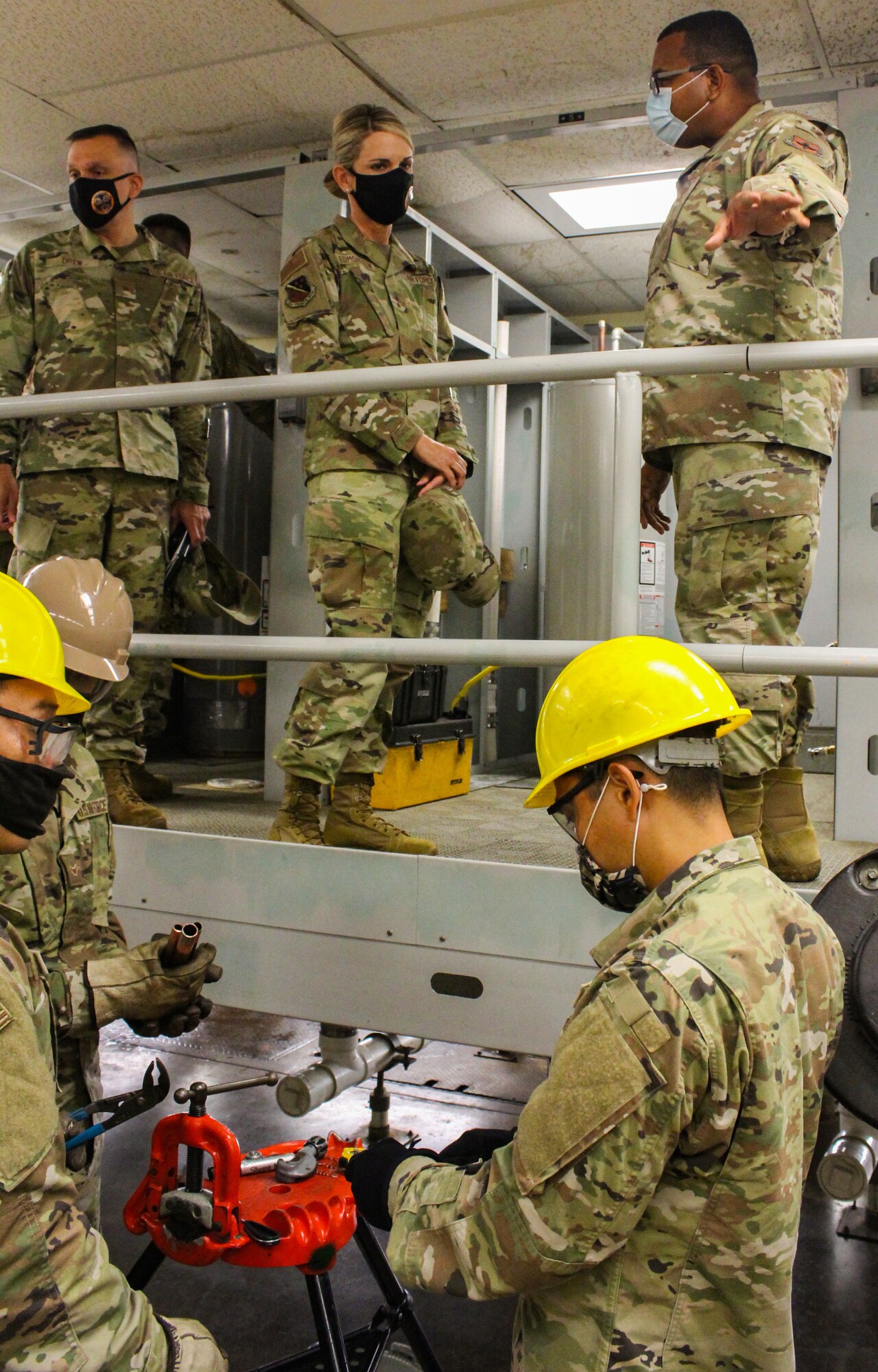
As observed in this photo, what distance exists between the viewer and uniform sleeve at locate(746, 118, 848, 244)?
6.14ft

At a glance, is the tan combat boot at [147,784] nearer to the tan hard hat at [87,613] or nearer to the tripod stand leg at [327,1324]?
the tan hard hat at [87,613]

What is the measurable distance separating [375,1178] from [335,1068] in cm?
122

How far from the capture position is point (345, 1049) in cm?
254

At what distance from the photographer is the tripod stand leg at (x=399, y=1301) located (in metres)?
2.06

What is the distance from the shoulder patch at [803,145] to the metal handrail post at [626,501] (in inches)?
23.6

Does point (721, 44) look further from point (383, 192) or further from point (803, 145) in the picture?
point (383, 192)

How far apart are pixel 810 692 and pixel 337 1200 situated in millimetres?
1429

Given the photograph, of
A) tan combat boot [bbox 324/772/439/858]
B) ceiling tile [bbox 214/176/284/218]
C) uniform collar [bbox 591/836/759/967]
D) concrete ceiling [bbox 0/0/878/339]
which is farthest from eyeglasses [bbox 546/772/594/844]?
ceiling tile [bbox 214/176/284/218]

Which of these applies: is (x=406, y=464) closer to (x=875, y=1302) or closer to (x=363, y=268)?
(x=363, y=268)

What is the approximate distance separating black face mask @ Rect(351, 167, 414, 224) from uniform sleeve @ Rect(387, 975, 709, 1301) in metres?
2.28

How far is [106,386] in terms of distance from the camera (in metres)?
3.10

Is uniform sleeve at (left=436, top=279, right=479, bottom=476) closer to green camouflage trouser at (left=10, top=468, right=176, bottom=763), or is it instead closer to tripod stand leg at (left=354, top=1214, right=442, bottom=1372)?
green camouflage trouser at (left=10, top=468, right=176, bottom=763)

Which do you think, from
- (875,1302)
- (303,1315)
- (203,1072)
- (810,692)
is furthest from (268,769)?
(875,1302)

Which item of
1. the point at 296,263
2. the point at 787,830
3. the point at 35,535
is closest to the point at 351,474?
the point at 296,263
